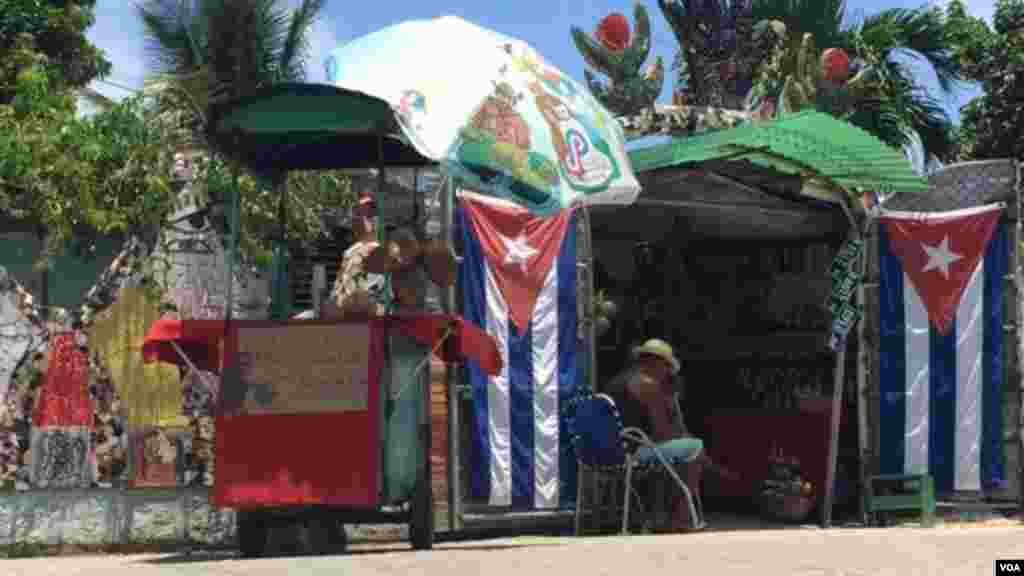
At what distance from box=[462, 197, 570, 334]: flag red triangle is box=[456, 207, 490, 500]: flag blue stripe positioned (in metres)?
0.07

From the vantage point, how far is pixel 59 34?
85.8ft

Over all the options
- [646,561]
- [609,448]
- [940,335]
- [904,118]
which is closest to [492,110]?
[646,561]

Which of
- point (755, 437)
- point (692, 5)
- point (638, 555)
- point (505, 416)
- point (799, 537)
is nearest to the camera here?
point (638, 555)

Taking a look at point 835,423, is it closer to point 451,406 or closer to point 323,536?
point 451,406

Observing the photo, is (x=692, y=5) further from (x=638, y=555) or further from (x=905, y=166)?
(x=638, y=555)

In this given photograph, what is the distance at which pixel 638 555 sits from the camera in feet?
27.8

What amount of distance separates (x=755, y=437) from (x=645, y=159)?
3.02 m

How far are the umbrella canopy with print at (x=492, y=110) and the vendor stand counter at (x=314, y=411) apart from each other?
102 centimetres

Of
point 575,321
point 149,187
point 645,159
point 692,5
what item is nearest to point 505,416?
point 575,321

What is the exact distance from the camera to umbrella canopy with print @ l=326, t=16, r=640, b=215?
357 inches

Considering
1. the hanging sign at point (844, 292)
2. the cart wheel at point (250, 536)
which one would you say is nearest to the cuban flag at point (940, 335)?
the hanging sign at point (844, 292)

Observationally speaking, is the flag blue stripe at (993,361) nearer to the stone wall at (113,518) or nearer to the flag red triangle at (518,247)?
the flag red triangle at (518,247)

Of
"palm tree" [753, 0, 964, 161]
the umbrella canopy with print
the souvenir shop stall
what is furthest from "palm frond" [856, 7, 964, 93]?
the umbrella canopy with print

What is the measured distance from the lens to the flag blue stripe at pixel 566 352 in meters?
11.9
